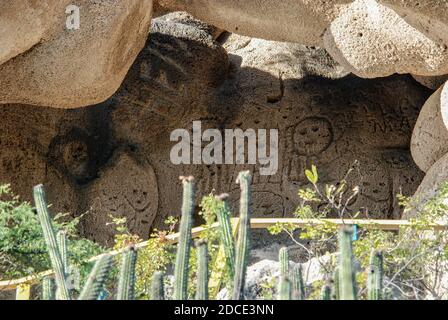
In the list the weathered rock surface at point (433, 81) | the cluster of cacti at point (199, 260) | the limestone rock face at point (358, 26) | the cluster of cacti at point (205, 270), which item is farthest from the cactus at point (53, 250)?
the weathered rock surface at point (433, 81)

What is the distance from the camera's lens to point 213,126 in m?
7.58

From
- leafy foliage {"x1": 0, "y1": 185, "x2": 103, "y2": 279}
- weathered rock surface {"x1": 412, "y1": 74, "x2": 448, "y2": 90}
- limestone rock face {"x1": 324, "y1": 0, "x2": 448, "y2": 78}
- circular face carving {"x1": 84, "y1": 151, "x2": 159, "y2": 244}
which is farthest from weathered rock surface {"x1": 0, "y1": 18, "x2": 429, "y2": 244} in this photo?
leafy foliage {"x1": 0, "y1": 185, "x2": 103, "y2": 279}

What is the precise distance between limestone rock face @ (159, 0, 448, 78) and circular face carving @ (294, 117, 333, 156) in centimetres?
100

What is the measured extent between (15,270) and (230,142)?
98.1 inches

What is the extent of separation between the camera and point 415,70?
20.4ft

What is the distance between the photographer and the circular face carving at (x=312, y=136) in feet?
24.6

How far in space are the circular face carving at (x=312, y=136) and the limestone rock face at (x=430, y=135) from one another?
0.74 meters

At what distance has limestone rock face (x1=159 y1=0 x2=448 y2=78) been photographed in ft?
19.6

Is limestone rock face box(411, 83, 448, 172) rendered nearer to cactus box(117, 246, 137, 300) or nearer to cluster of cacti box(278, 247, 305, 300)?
cluster of cacti box(278, 247, 305, 300)

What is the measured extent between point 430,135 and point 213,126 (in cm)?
145

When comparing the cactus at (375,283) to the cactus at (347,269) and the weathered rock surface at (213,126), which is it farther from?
the weathered rock surface at (213,126)
